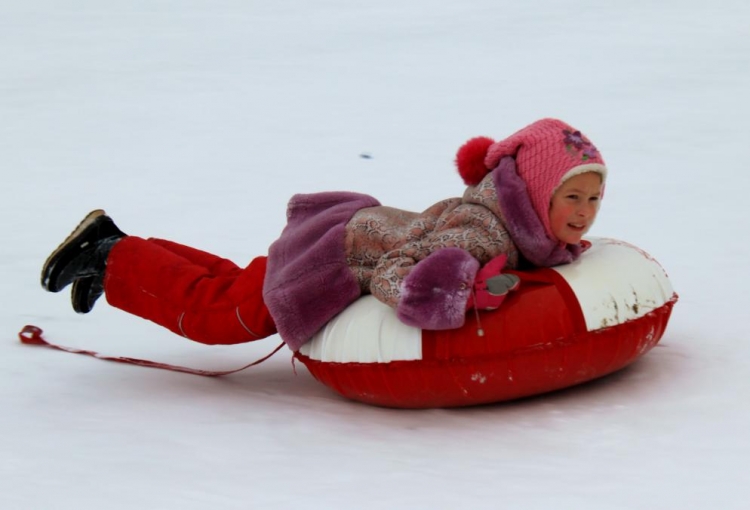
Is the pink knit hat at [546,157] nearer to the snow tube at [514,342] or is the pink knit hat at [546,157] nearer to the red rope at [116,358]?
the snow tube at [514,342]

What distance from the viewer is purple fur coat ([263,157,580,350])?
9.07 ft

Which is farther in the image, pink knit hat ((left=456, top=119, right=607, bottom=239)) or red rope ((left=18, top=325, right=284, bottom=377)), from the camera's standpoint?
red rope ((left=18, top=325, right=284, bottom=377))

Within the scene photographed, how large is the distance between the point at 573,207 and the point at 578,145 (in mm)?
152

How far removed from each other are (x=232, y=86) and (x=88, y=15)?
2.09 m

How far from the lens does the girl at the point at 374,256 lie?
9.16ft

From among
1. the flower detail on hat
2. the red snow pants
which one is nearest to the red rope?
the red snow pants

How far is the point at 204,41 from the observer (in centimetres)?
730

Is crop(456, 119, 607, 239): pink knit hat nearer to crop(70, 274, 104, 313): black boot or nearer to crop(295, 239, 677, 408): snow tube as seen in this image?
crop(295, 239, 677, 408): snow tube

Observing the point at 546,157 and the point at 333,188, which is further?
the point at 333,188

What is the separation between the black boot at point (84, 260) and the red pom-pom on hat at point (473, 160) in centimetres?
103

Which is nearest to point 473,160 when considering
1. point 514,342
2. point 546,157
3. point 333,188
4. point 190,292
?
point 546,157

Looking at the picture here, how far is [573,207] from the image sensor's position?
2830 mm

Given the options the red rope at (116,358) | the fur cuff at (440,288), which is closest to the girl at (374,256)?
the fur cuff at (440,288)

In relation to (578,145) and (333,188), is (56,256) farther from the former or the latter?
(333,188)
